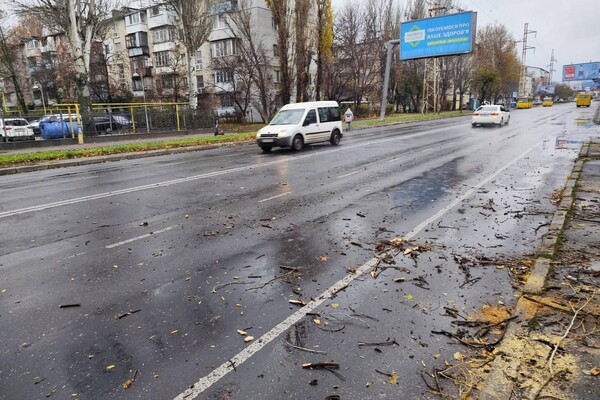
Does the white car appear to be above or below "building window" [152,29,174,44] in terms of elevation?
below

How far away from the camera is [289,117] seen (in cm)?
1770

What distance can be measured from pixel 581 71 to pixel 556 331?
122 meters

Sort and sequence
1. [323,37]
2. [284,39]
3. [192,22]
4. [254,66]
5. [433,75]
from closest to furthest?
[192,22]
[284,39]
[254,66]
[323,37]
[433,75]

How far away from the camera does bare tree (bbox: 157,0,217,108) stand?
29.9 metres

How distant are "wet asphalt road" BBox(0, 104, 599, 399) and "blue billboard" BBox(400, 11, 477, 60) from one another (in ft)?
90.7

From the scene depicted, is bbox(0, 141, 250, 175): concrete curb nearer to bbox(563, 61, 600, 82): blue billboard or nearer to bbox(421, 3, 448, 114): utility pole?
bbox(421, 3, 448, 114): utility pole

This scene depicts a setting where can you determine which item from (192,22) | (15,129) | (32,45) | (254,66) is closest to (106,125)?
(15,129)

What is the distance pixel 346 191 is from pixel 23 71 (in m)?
68.9

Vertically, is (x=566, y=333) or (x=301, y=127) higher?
(x=301, y=127)

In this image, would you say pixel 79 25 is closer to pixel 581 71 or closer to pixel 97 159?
pixel 97 159

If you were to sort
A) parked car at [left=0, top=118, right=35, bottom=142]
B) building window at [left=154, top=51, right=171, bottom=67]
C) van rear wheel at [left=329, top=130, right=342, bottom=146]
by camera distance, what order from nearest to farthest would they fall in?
van rear wheel at [left=329, top=130, right=342, bottom=146]
parked car at [left=0, top=118, right=35, bottom=142]
building window at [left=154, top=51, right=171, bottom=67]

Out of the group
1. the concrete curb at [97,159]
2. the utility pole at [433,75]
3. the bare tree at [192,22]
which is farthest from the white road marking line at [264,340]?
the utility pole at [433,75]

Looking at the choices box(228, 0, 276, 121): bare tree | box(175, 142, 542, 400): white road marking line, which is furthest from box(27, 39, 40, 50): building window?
box(175, 142, 542, 400): white road marking line

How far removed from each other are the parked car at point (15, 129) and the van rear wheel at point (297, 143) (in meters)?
14.1
